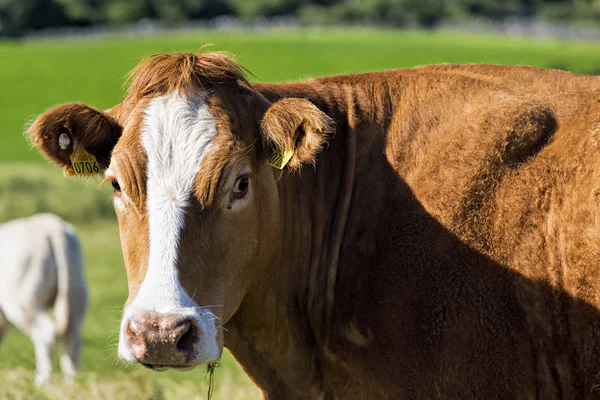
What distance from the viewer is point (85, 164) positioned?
459 centimetres

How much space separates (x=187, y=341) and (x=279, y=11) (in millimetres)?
98476

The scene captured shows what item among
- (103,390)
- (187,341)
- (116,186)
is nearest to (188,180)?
(116,186)

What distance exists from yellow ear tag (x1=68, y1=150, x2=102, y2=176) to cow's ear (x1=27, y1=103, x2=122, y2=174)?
0.05 feet

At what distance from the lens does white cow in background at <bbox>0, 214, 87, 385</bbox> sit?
465 inches

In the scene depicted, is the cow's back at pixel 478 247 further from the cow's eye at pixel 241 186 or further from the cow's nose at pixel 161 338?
the cow's nose at pixel 161 338

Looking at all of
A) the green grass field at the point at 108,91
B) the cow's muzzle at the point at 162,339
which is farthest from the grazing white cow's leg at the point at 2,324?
the cow's muzzle at the point at 162,339

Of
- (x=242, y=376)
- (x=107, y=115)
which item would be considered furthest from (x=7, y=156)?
(x=107, y=115)

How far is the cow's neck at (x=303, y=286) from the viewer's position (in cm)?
461

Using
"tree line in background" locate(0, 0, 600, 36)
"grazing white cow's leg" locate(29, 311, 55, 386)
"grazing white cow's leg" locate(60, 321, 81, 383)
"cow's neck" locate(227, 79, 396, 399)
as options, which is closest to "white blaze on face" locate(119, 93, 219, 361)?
"cow's neck" locate(227, 79, 396, 399)

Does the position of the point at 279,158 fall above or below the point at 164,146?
below

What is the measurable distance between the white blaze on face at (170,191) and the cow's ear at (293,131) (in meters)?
0.32

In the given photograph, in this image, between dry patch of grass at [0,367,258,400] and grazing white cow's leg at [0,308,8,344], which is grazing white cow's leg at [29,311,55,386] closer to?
grazing white cow's leg at [0,308,8,344]

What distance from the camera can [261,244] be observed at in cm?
446

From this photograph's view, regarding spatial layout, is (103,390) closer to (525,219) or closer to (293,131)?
(293,131)
